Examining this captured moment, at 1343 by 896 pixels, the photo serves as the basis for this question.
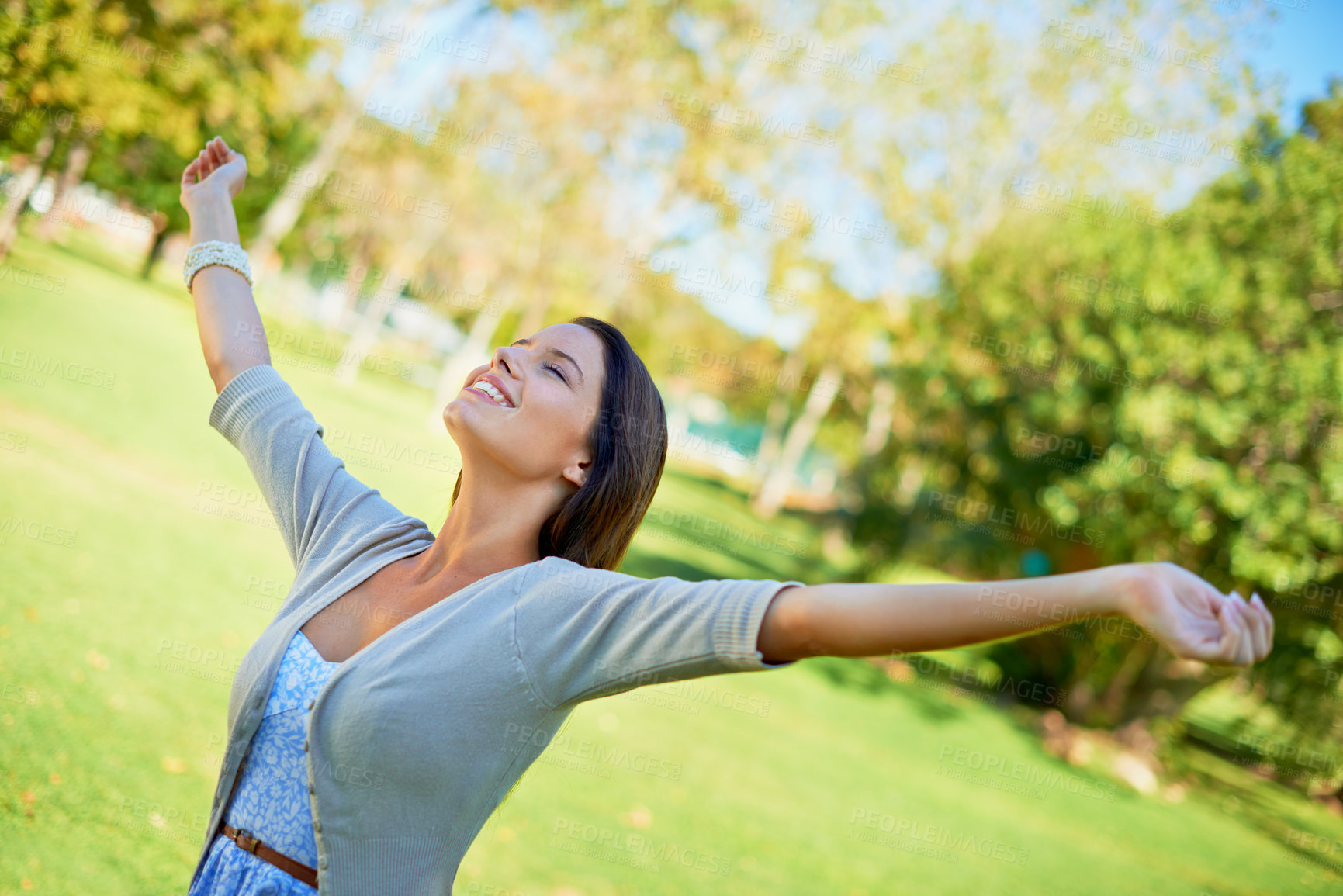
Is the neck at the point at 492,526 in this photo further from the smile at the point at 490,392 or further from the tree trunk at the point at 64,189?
the tree trunk at the point at 64,189

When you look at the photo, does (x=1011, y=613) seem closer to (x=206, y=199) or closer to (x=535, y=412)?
(x=535, y=412)

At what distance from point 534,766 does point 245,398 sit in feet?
16.1

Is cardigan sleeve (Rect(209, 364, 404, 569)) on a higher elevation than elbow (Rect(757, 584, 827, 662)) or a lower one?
lower

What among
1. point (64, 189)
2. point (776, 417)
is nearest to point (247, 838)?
point (64, 189)

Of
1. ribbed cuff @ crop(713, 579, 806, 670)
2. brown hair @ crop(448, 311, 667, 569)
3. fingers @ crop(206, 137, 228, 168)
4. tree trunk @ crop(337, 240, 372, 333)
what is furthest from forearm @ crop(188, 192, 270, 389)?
tree trunk @ crop(337, 240, 372, 333)

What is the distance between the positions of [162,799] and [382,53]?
68.0 feet

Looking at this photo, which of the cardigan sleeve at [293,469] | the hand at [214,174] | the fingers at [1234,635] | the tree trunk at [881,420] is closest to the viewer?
the fingers at [1234,635]

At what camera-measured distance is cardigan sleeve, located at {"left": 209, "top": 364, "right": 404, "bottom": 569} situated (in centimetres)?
209

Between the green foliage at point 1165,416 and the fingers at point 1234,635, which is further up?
the green foliage at point 1165,416

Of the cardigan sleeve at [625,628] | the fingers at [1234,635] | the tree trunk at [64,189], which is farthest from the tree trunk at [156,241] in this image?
the fingers at [1234,635]

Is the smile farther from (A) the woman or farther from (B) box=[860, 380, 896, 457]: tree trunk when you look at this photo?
(B) box=[860, 380, 896, 457]: tree trunk

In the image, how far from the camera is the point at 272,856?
5.68ft

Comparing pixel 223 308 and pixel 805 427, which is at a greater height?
pixel 223 308

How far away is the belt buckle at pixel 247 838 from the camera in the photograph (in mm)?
1748
